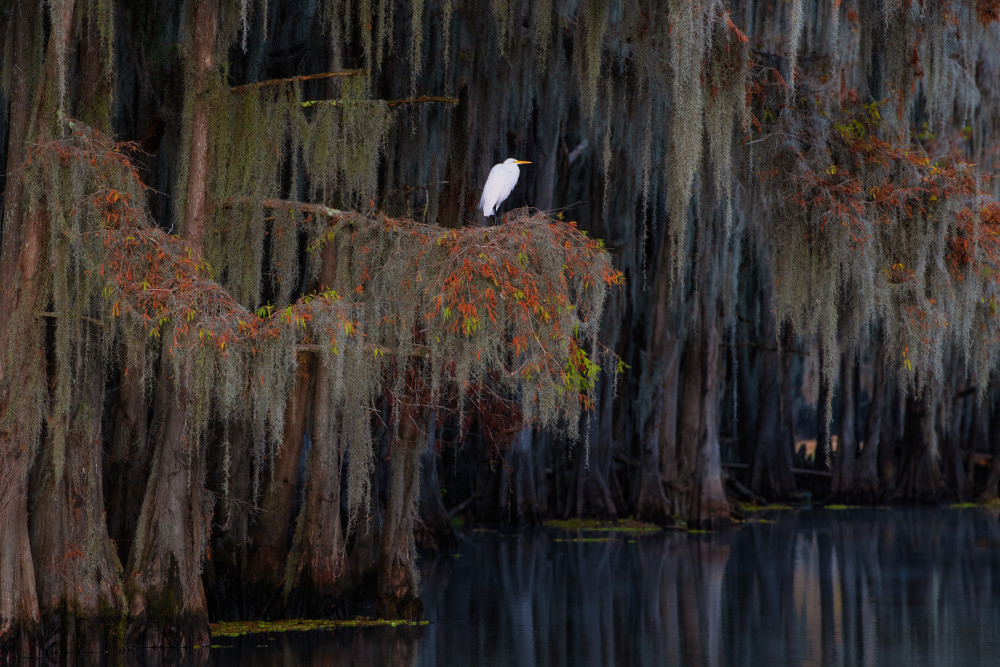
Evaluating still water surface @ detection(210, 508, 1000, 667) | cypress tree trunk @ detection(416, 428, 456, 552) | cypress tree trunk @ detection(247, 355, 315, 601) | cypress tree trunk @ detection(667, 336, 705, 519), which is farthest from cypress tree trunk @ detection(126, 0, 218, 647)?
cypress tree trunk @ detection(667, 336, 705, 519)

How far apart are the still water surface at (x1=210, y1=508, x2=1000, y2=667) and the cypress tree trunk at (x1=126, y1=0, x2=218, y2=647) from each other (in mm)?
→ 482

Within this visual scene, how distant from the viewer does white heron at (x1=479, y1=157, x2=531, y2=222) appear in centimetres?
981

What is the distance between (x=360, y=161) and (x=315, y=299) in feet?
4.88

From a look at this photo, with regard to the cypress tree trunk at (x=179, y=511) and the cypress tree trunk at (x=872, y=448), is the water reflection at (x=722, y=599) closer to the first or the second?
the cypress tree trunk at (x=179, y=511)

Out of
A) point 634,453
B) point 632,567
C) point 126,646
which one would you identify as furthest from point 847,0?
point 634,453

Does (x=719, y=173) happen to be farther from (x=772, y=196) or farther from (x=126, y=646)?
(x=126, y=646)

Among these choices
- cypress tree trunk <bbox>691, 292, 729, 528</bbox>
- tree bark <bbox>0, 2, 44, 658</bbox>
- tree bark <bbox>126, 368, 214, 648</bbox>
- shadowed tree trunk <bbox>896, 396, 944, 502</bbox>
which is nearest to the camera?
tree bark <bbox>0, 2, 44, 658</bbox>

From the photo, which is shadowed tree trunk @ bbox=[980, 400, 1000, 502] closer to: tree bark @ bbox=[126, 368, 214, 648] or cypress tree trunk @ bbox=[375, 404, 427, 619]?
cypress tree trunk @ bbox=[375, 404, 427, 619]

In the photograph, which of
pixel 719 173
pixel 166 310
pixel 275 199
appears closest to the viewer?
pixel 166 310

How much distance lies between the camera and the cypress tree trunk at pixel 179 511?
840 cm

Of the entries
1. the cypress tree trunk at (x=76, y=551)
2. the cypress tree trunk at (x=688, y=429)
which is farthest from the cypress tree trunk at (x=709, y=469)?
the cypress tree trunk at (x=76, y=551)

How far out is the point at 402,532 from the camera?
33.1ft

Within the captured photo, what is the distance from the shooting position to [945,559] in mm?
14805

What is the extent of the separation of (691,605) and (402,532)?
2.97 meters
